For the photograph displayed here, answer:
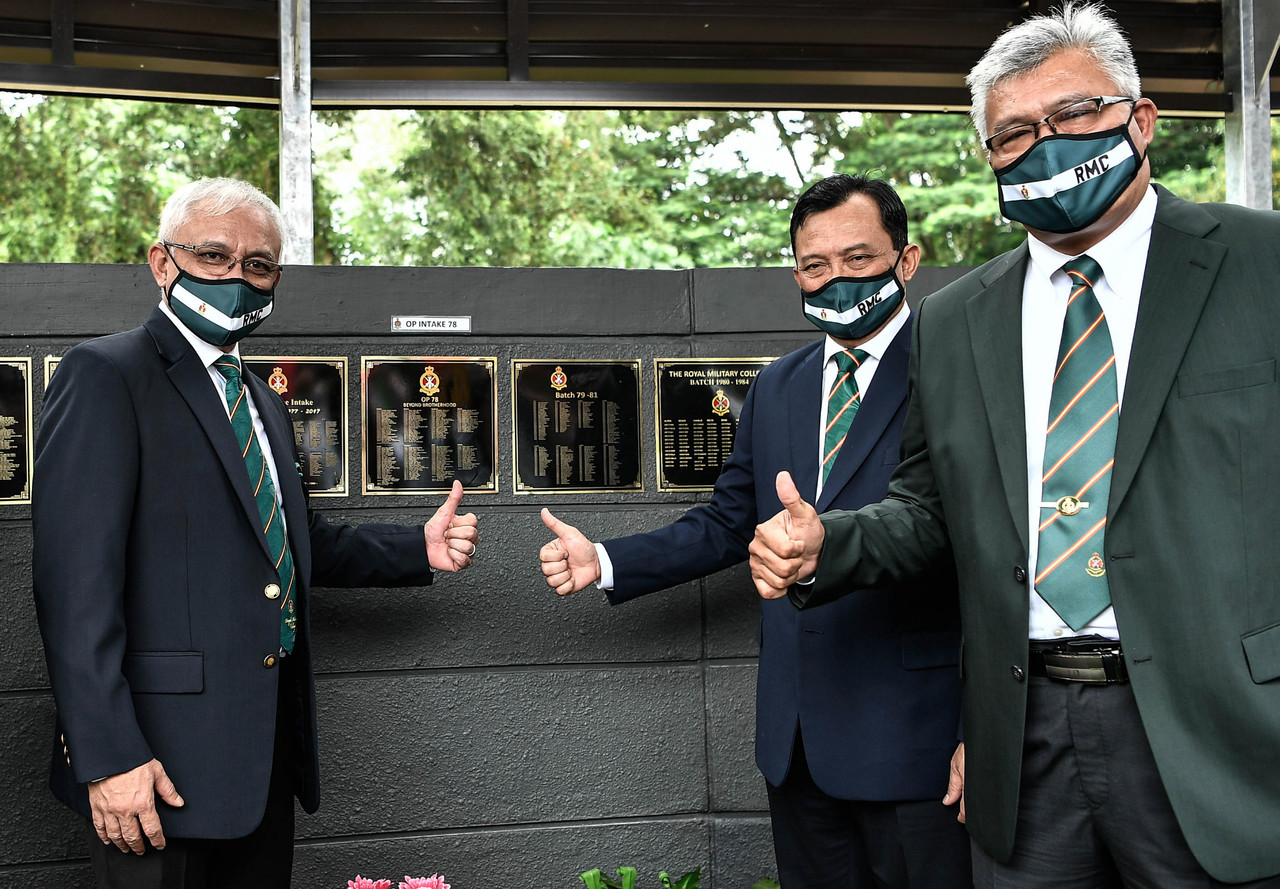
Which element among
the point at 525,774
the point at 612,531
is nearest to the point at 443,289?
the point at 612,531

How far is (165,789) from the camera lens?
7.01 feet

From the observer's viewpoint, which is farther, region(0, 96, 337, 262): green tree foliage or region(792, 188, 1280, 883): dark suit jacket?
region(0, 96, 337, 262): green tree foliage

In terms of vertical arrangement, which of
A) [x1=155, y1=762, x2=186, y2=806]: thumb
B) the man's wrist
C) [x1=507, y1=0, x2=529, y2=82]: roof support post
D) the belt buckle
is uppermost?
[x1=507, y1=0, x2=529, y2=82]: roof support post

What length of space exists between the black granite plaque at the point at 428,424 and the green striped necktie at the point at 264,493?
2.68 ft

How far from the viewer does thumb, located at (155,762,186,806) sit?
6.99 feet

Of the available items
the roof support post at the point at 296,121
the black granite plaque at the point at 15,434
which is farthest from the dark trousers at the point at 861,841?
the roof support post at the point at 296,121

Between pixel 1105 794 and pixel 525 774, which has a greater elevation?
pixel 1105 794

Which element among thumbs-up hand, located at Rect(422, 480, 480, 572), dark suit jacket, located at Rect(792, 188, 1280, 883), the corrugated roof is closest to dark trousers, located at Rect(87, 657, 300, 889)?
thumbs-up hand, located at Rect(422, 480, 480, 572)

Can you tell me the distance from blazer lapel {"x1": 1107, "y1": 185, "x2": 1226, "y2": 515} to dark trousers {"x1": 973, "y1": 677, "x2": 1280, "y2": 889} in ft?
1.09

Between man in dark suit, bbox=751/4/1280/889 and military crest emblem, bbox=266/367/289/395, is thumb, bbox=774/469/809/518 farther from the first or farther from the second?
military crest emblem, bbox=266/367/289/395

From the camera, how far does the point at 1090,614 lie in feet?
5.74

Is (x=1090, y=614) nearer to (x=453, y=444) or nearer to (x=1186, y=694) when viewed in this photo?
(x=1186, y=694)

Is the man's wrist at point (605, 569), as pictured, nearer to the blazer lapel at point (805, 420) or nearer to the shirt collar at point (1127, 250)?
the blazer lapel at point (805, 420)

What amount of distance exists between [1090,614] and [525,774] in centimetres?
209
